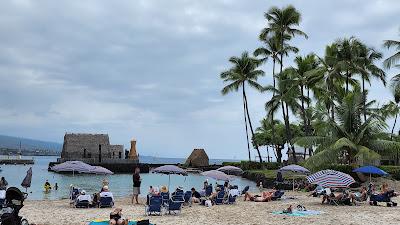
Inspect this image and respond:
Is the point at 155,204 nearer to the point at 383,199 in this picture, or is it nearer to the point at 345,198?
the point at 345,198

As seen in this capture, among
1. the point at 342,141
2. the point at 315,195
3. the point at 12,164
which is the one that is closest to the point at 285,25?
the point at 342,141

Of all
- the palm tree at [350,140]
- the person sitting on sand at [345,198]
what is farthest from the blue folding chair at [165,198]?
the palm tree at [350,140]

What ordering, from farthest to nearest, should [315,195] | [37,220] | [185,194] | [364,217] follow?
[315,195], [185,194], [364,217], [37,220]

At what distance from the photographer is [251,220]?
13.8 m

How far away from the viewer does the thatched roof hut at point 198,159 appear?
6638cm

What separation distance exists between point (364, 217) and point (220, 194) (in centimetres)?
643

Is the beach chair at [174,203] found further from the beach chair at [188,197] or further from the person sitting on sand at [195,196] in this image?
the person sitting on sand at [195,196]

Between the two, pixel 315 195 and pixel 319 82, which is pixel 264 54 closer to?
pixel 319 82

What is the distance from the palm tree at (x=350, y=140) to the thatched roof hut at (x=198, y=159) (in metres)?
37.0

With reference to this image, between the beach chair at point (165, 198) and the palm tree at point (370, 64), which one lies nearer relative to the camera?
the beach chair at point (165, 198)

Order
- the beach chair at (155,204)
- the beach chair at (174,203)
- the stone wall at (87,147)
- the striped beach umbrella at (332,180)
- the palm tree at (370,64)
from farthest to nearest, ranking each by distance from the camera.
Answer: the stone wall at (87,147), the palm tree at (370,64), the striped beach umbrella at (332,180), the beach chair at (174,203), the beach chair at (155,204)

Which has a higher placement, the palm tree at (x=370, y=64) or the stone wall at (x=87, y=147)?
the palm tree at (x=370, y=64)

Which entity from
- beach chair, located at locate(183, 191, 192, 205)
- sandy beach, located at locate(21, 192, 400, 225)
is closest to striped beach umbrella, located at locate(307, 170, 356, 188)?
sandy beach, located at locate(21, 192, 400, 225)

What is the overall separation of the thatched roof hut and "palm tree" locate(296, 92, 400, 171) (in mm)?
36974
